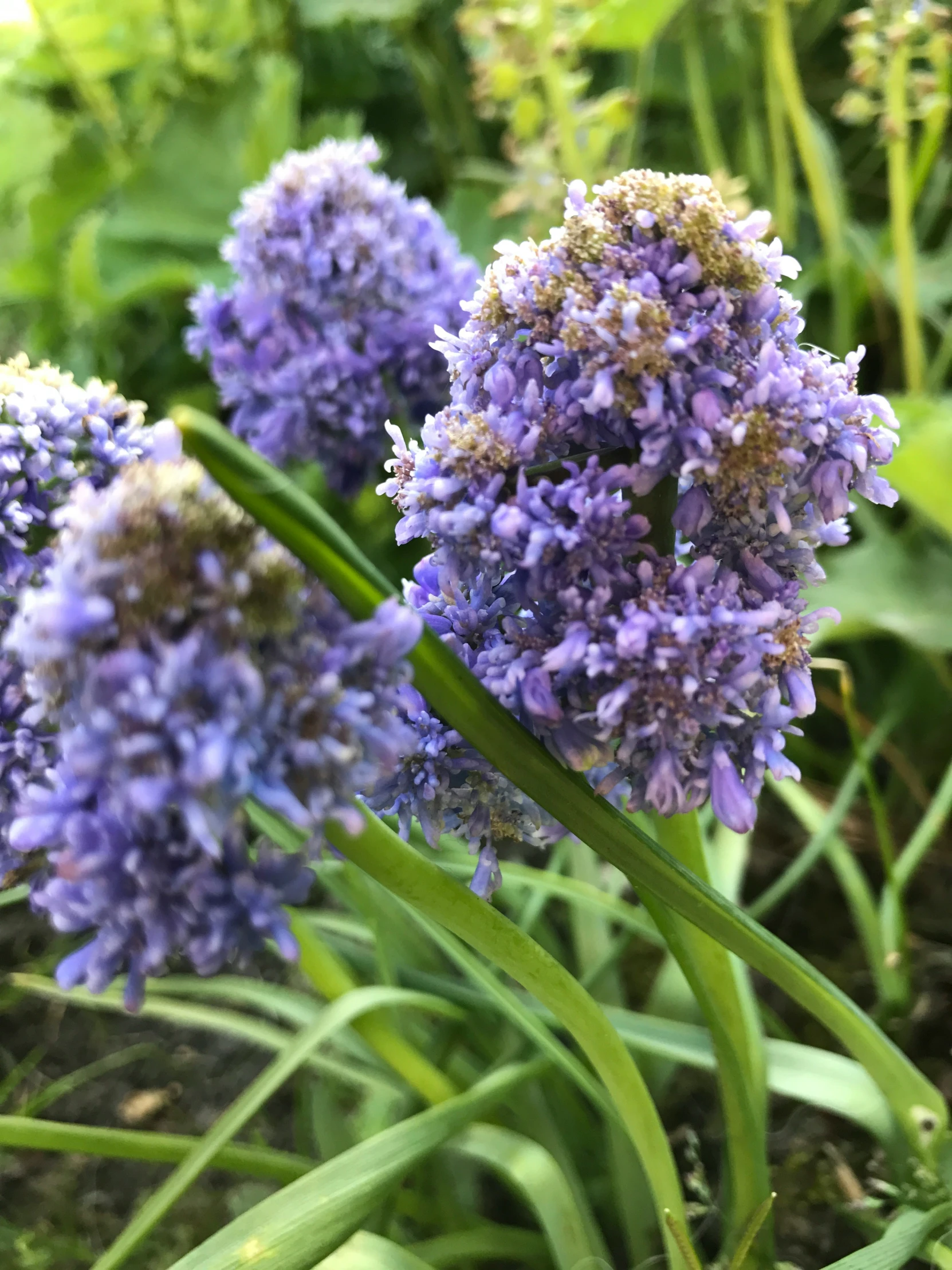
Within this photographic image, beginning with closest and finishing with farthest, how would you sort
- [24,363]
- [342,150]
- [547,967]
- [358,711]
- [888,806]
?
[358,711] < [547,967] < [24,363] < [342,150] < [888,806]

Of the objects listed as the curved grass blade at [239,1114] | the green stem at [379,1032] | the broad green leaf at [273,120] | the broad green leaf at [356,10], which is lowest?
the green stem at [379,1032]

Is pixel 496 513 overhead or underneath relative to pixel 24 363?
underneath

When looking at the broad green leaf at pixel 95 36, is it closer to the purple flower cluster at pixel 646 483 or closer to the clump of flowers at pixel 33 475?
the clump of flowers at pixel 33 475

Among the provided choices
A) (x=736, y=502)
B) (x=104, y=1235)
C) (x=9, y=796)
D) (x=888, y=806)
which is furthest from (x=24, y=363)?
(x=888, y=806)

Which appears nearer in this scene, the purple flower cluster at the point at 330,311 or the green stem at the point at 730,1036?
the green stem at the point at 730,1036

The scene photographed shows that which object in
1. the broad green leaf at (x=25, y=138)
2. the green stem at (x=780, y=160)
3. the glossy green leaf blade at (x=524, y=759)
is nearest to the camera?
the glossy green leaf blade at (x=524, y=759)

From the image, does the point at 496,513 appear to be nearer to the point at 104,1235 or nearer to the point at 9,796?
the point at 9,796

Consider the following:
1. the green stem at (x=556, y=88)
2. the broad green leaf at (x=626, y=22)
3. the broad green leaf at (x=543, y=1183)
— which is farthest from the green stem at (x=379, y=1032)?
the broad green leaf at (x=626, y=22)

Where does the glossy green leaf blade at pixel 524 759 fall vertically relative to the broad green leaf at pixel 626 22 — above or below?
below
